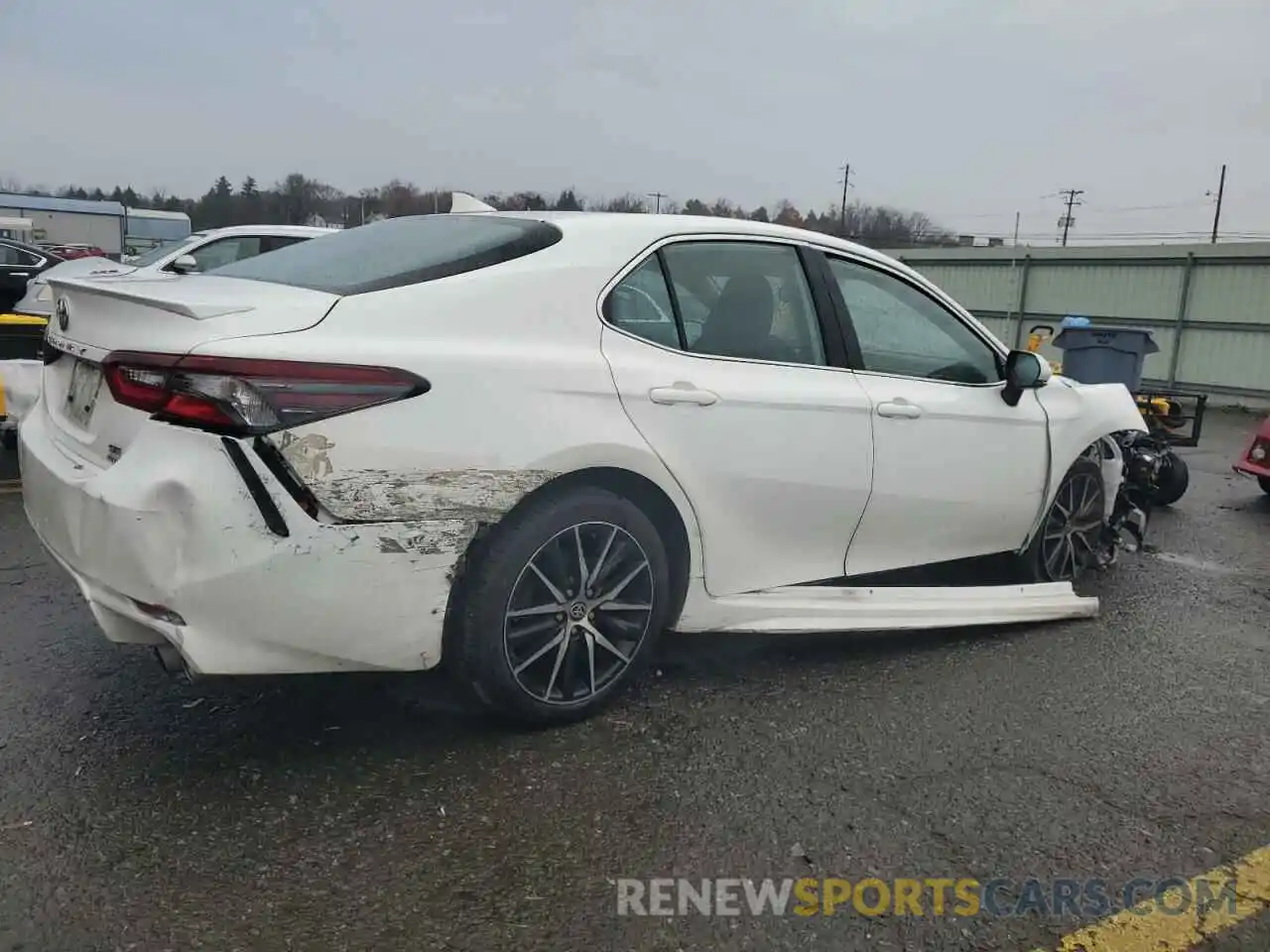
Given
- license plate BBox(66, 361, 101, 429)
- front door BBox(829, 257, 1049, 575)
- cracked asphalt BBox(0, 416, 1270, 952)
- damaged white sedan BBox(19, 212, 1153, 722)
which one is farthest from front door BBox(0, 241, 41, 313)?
front door BBox(829, 257, 1049, 575)

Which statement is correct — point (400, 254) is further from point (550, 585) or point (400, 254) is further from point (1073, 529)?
point (1073, 529)

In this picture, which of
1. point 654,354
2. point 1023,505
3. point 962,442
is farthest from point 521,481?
point 1023,505

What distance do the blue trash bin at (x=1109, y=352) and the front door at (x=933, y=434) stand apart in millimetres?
5294

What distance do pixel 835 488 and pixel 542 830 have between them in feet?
5.22

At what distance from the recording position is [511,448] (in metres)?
2.76

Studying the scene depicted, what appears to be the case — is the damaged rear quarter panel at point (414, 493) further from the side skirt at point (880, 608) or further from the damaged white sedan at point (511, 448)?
the side skirt at point (880, 608)

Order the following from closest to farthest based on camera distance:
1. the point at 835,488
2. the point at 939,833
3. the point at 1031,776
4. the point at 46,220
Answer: the point at 939,833 < the point at 1031,776 < the point at 835,488 < the point at 46,220

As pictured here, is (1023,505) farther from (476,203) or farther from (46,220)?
(46,220)

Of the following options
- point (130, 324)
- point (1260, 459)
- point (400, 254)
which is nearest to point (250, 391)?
point (130, 324)

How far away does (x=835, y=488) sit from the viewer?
3.55 metres

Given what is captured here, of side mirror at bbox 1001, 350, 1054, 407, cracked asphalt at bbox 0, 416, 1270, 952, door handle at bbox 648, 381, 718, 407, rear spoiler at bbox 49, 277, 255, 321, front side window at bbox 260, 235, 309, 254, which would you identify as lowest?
cracked asphalt at bbox 0, 416, 1270, 952

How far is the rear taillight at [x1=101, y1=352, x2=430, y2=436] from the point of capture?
96.7 inches

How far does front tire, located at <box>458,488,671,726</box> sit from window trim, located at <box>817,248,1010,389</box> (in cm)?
114

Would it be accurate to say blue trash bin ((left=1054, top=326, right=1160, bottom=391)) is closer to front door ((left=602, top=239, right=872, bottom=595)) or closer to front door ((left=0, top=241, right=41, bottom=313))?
front door ((left=602, top=239, right=872, bottom=595))
